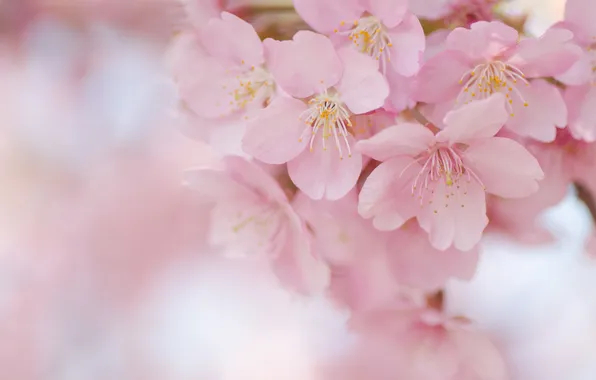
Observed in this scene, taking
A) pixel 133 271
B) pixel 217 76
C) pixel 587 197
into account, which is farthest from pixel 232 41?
pixel 133 271

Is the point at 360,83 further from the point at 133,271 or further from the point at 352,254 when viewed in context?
the point at 133,271

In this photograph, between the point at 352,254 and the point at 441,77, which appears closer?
the point at 441,77

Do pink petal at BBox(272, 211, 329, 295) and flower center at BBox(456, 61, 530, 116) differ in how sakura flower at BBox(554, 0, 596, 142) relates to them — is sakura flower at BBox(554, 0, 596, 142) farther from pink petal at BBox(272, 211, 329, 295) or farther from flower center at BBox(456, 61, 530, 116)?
pink petal at BBox(272, 211, 329, 295)

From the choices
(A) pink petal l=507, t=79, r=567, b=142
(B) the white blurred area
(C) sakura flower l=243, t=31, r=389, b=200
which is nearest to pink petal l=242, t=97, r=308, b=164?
(C) sakura flower l=243, t=31, r=389, b=200

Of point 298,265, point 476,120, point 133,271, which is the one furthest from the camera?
point 133,271

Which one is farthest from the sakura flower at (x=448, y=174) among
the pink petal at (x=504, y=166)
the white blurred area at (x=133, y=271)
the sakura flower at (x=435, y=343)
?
the white blurred area at (x=133, y=271)

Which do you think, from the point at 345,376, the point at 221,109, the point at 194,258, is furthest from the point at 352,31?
the point at 194,258

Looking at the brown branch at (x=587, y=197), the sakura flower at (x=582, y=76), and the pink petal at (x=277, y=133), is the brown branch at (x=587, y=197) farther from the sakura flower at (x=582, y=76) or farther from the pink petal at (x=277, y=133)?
the pink petal at (x=277, y=133)
